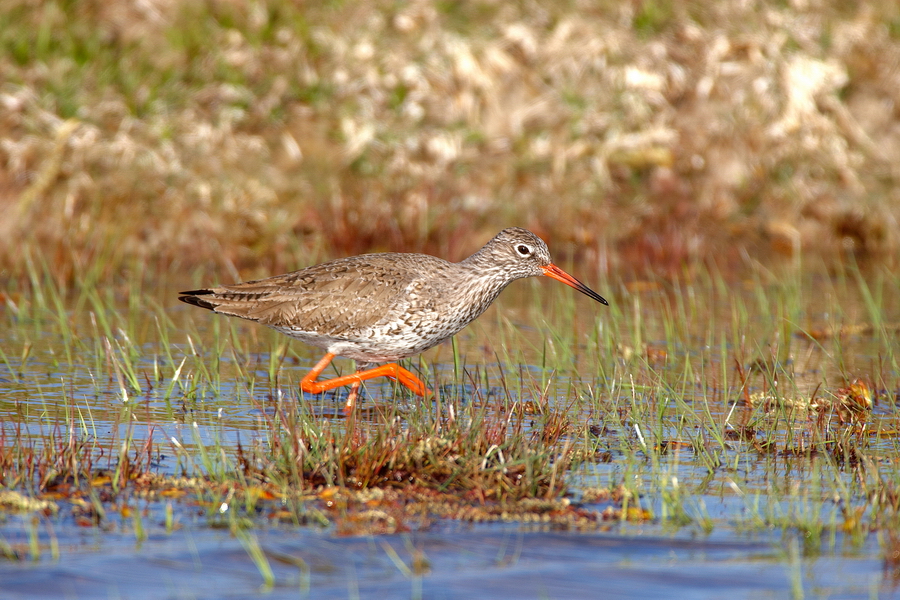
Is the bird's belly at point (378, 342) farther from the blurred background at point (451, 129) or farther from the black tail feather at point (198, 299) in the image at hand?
the blurred background at point (451, 129)

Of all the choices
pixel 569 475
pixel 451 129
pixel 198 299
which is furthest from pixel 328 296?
pixel 451 129

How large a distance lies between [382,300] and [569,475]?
2.46 meters

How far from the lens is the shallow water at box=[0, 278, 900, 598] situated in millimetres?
4715

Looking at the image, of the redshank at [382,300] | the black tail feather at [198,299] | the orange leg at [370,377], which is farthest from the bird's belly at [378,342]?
the black tail feather at [198,299]

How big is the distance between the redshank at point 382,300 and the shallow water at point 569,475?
0.40 metres

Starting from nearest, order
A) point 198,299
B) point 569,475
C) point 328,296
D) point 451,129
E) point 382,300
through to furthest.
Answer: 1. point 569,475
2. point 382,300
3. point 328,296
4. point 198,299
5. point 451,129

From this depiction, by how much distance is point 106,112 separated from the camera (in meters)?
14.6

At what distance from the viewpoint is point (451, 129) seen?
49.9ft

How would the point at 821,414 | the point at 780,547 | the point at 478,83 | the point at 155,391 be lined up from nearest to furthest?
1. the point at 780,547
2. the point at 821,414
3. the point at 155,391
4. the point at 478,83

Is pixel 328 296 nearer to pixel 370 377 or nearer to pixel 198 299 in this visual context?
pixel 370 377

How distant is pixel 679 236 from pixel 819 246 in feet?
7.26

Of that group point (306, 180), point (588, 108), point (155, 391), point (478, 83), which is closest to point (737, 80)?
point (588, 108)

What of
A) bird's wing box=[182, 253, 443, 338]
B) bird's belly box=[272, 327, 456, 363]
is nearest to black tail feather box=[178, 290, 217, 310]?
bird's wing box=[182, 253, 443, 338]

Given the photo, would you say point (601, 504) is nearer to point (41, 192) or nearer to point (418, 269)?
point (418, 269)
